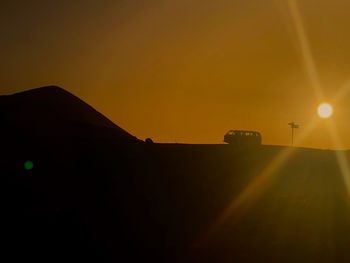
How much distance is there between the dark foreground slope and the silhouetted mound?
1.43 m

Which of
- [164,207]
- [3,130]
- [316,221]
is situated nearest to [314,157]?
[316,221]

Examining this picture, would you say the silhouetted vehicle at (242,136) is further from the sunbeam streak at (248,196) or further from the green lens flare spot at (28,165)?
the green lens flare spot at (28,165)

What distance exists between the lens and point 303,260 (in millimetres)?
16078

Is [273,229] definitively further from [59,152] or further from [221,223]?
[59,152]

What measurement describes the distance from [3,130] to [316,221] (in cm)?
1220

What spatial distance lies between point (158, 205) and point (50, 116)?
345 inches

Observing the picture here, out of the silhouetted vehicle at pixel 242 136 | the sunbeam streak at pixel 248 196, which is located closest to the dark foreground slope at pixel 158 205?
the sunbeam streak at pixel 248 196

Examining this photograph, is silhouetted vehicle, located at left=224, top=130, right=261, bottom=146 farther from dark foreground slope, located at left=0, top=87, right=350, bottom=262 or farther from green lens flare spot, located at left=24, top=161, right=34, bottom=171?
green lens flare spot, located at left=24, top=161, right=34, bottom=171

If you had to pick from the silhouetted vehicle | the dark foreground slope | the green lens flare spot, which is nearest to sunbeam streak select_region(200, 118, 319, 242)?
the dark foreground slope

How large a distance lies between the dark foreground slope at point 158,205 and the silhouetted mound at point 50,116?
4.69 ft

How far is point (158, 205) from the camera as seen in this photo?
63.6 ft

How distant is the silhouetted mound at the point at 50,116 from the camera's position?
23.6 metres

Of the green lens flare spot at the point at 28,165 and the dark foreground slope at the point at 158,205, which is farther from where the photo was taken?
the green lens flare spot at the point at 28,165

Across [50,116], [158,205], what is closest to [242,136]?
[50,116]
